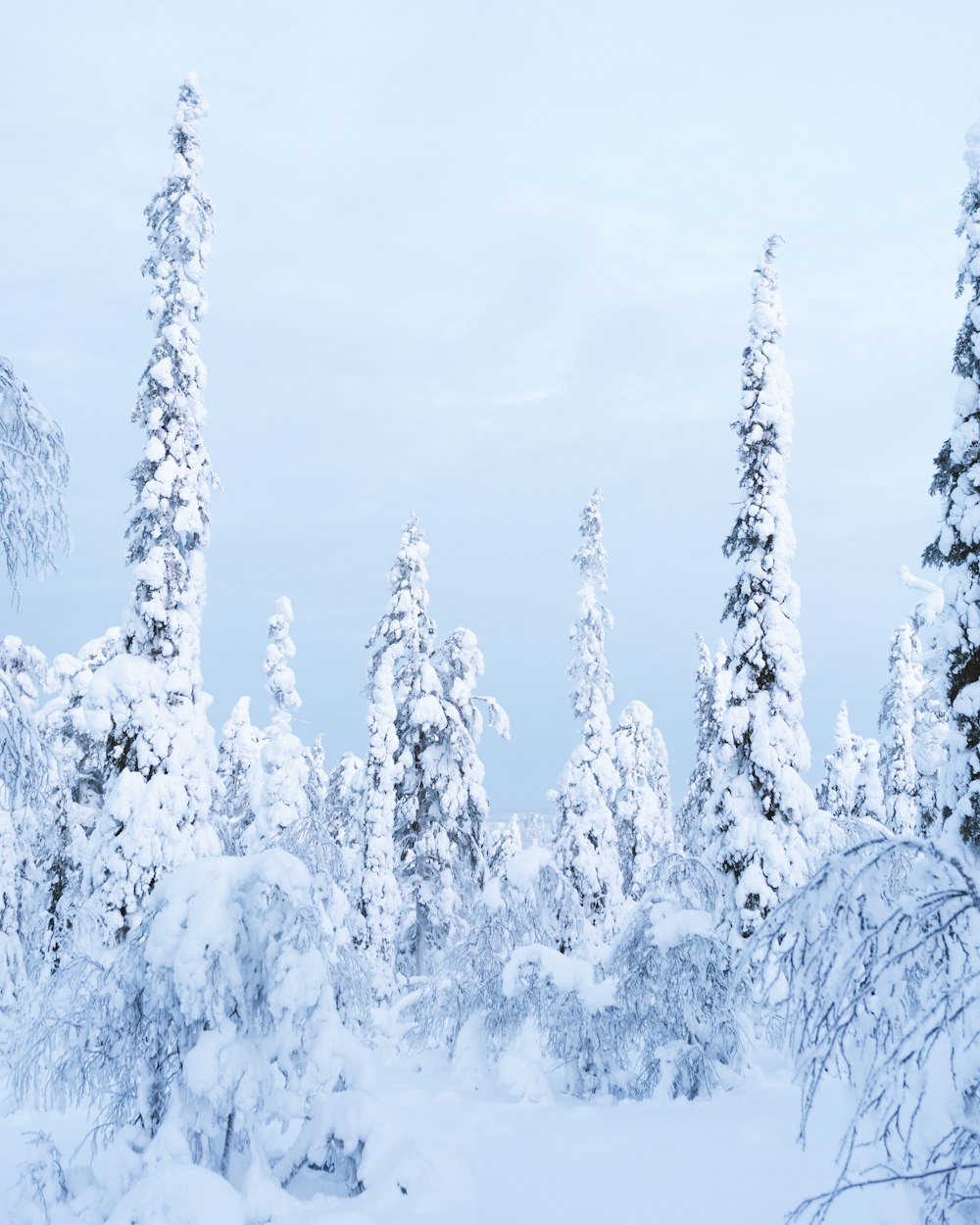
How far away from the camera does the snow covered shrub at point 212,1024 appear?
8.30 m

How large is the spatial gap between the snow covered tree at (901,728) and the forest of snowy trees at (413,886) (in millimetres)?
175

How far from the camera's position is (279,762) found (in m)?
26.4

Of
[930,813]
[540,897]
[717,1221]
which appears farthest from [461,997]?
[930,813]

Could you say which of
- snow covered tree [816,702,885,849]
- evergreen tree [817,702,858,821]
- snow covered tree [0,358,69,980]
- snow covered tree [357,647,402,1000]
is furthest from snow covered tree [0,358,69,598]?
evergreen tree [817,702,858,821]

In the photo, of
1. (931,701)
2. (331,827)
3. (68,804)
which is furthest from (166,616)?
(931,701)

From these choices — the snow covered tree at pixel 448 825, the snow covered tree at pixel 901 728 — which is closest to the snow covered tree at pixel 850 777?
the snow covered tree at pixel 901 728

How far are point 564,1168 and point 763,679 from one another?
9.51m

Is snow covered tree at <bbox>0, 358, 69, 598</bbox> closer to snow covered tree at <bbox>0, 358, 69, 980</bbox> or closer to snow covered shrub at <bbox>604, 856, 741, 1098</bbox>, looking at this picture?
snow covered tree at <bbox>0, 358, 69, 980</bbox>

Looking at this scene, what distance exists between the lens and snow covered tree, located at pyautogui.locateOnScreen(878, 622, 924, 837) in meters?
33.0

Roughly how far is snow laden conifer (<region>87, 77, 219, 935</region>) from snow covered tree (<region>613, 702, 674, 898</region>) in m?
23.0

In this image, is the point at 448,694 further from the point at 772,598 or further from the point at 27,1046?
the point at 27,1046

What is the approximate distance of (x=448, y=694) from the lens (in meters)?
27.4

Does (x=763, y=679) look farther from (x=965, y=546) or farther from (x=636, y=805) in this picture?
(x=636, y=805)

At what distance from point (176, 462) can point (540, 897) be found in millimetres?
11618
